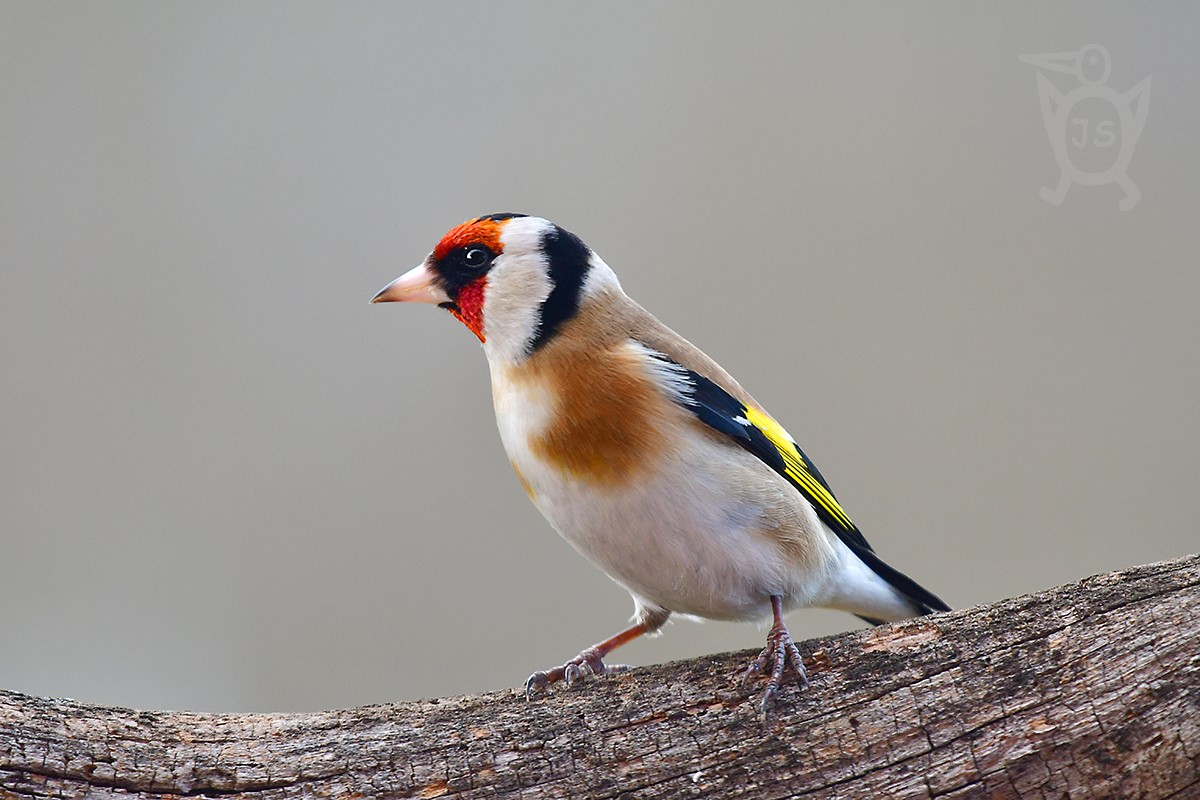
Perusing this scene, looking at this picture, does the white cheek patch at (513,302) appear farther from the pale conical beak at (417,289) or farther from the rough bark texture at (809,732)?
the rough bark texture at (809,732)

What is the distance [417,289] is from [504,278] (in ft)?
0.44

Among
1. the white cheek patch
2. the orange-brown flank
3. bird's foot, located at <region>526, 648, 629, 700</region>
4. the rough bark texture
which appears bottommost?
the rough bark texture

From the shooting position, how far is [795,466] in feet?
5.18

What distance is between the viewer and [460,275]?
1.57 metres

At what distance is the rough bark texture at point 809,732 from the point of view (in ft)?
3.65

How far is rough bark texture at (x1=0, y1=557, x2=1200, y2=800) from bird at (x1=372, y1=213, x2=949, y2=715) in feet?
0.32

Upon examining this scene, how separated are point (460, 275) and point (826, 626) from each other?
1883mm

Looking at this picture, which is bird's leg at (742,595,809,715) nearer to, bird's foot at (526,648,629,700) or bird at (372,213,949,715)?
bird at (372,213,949,715)

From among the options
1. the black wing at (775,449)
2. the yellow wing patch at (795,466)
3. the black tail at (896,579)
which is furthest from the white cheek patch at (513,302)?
the black tail at (896,579)

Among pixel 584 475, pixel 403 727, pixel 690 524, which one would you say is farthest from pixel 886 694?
pixel 403 727

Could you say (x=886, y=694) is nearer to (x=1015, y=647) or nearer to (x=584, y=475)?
(x=1015, y=647)

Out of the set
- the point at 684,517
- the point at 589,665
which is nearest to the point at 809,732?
the point at 684,517

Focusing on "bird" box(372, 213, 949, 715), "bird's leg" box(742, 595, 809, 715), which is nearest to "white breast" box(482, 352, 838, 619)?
"bird" box(372, 213, 949, 715)

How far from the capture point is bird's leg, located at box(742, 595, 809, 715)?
126 centimetres
